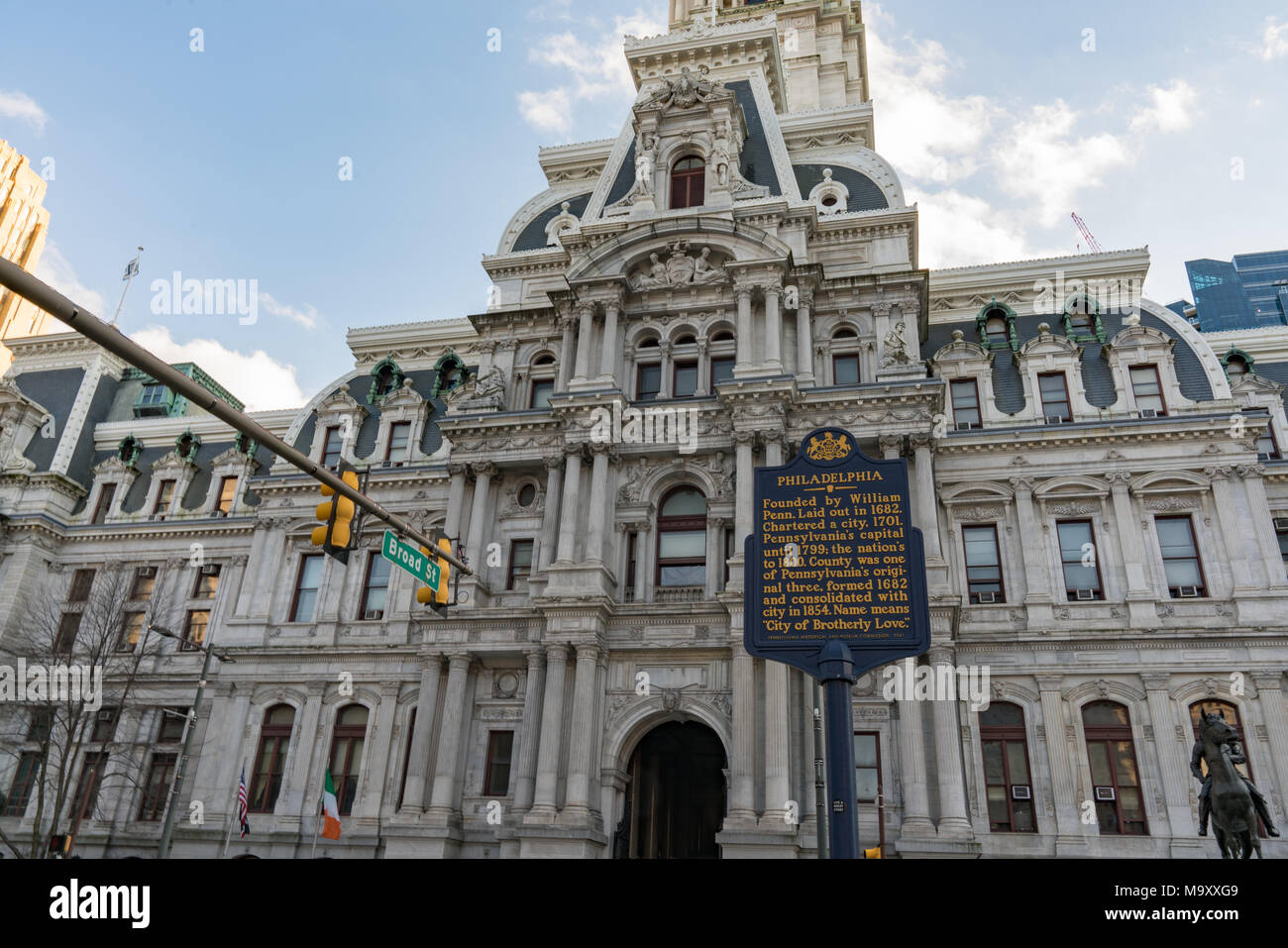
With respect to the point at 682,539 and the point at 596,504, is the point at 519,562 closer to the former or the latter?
the point at 596,504

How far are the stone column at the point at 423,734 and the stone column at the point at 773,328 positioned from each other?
571 inches

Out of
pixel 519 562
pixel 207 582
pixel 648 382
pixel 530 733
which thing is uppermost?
pixel 648 382

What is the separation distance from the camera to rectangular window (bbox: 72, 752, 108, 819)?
3444 centimetres

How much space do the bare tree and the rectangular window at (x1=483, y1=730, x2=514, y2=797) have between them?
12731 mm

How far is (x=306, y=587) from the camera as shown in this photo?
3647cm

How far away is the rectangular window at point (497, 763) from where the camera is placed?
28.8 metres

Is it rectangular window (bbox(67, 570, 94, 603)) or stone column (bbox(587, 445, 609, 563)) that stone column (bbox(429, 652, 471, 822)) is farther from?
rectangular window (bbox(67, 570, 94, 603))

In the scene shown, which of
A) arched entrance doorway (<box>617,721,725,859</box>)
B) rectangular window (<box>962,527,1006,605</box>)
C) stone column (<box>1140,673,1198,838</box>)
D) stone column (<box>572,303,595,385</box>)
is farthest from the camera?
stone column (<box>572,303,595,385</box>)

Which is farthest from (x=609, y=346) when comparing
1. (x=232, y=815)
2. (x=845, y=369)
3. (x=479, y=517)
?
(x=232, y=815)

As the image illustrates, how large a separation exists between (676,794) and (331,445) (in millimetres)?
20447

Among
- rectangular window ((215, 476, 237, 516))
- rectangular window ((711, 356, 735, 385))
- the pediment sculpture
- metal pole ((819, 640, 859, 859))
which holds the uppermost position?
the pediment sculpture

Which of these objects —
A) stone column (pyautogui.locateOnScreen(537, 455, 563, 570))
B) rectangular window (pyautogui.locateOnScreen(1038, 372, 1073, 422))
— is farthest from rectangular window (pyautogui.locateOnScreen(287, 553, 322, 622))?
rectangular window (pyautogui.locateOnScreen(1038, 372, 1073, 422))
